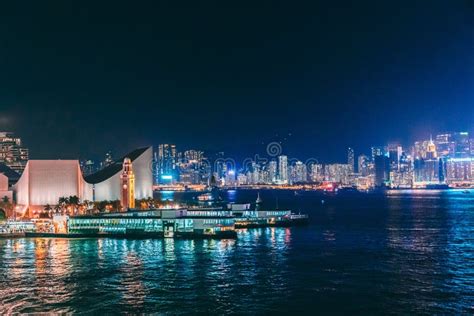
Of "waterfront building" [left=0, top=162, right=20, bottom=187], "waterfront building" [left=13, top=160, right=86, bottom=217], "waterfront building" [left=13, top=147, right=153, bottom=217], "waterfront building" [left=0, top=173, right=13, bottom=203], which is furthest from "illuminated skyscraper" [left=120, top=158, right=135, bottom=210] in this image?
"waterfront building" [left=0, top=162, right=20, bottom=187]

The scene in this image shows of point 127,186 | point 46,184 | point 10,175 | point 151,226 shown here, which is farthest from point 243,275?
point 10,175

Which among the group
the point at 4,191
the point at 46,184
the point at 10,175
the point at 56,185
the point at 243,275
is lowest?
the point at 243,275

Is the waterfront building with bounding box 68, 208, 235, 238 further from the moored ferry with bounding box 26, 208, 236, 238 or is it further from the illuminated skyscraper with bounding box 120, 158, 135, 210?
the illuminated skyscraper with bounding box 120, 158, 135, 210

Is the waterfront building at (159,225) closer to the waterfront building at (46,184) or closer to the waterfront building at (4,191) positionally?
the waterfront building at (46,184)

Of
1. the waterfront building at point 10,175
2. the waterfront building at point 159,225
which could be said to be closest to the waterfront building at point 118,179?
the waterfront building at point 10,175

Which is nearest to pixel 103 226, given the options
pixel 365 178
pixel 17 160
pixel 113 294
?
pixel 113 294

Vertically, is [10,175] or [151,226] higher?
[10,175]

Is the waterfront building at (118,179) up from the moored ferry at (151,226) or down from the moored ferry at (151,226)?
up

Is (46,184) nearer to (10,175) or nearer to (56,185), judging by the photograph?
(56,185)
